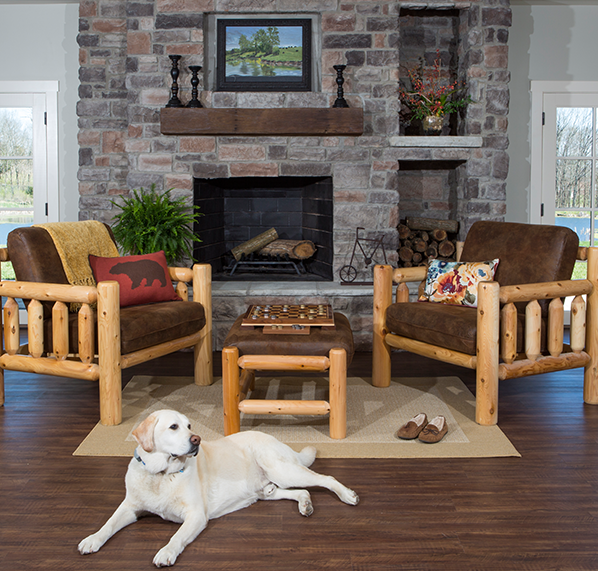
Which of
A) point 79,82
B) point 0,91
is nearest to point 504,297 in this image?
point 79,82

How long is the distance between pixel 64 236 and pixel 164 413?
185 cm

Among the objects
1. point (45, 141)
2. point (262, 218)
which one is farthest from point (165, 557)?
point (45, 141)

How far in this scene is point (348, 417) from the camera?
327 cm

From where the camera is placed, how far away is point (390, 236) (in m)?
4.96

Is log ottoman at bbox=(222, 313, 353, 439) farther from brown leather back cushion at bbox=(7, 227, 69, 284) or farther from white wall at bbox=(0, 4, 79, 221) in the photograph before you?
white wall at bbox=(0, 4, 79, 221)

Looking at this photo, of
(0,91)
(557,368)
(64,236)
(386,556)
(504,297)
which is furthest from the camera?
(0,91)

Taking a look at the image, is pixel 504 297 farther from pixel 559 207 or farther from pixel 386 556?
pixel 559 207

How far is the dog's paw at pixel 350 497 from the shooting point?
2357 mm

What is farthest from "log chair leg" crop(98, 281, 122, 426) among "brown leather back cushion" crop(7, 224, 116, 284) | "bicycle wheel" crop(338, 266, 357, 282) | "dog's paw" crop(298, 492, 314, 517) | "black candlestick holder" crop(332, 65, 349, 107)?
"black candlestick holder" crop(332, 65, 349, 107)

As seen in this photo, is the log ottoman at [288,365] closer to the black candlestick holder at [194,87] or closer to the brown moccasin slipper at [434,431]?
the brown moccasin slipper at [434,431]

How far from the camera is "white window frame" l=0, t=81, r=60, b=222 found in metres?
5.33

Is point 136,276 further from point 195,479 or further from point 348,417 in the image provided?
point 195,479

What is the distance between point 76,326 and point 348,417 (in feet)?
4.68

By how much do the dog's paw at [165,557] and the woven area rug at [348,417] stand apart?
873mm
